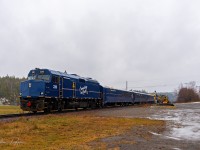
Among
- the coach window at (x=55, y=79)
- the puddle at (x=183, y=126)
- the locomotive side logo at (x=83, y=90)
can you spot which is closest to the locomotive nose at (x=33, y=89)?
the coach window at (x=55, y=79)

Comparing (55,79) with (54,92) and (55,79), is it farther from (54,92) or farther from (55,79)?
(54,92)

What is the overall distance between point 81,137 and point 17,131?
350 cm

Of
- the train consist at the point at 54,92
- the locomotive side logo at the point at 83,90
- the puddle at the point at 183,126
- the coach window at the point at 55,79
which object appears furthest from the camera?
the locomotive side logo at the point at 83,90

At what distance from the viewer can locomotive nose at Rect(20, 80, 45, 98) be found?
92.3ft

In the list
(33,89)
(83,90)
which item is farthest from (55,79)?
(83,90)

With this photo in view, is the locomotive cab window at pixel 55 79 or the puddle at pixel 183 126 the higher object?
the locomotive cab window at pixel 55 79

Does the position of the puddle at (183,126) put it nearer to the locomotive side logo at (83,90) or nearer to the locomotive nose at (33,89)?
the locomotive nose at (33,89)

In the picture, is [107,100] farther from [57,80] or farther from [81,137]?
[81,137]

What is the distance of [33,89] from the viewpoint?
93.1 ft

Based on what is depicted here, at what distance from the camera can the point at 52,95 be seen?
29.5 metres

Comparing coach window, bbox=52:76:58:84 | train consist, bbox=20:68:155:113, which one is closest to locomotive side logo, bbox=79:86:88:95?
train consist, bbox=20:68:155:113

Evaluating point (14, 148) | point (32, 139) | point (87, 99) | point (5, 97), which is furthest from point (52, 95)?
point (5, 97)

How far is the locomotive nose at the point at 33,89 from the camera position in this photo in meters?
28.1

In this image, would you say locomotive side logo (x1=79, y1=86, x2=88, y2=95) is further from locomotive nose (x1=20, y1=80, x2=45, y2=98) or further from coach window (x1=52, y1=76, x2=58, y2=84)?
locomotive nose (x1=20, y1=80, x2=45, y2=98)
